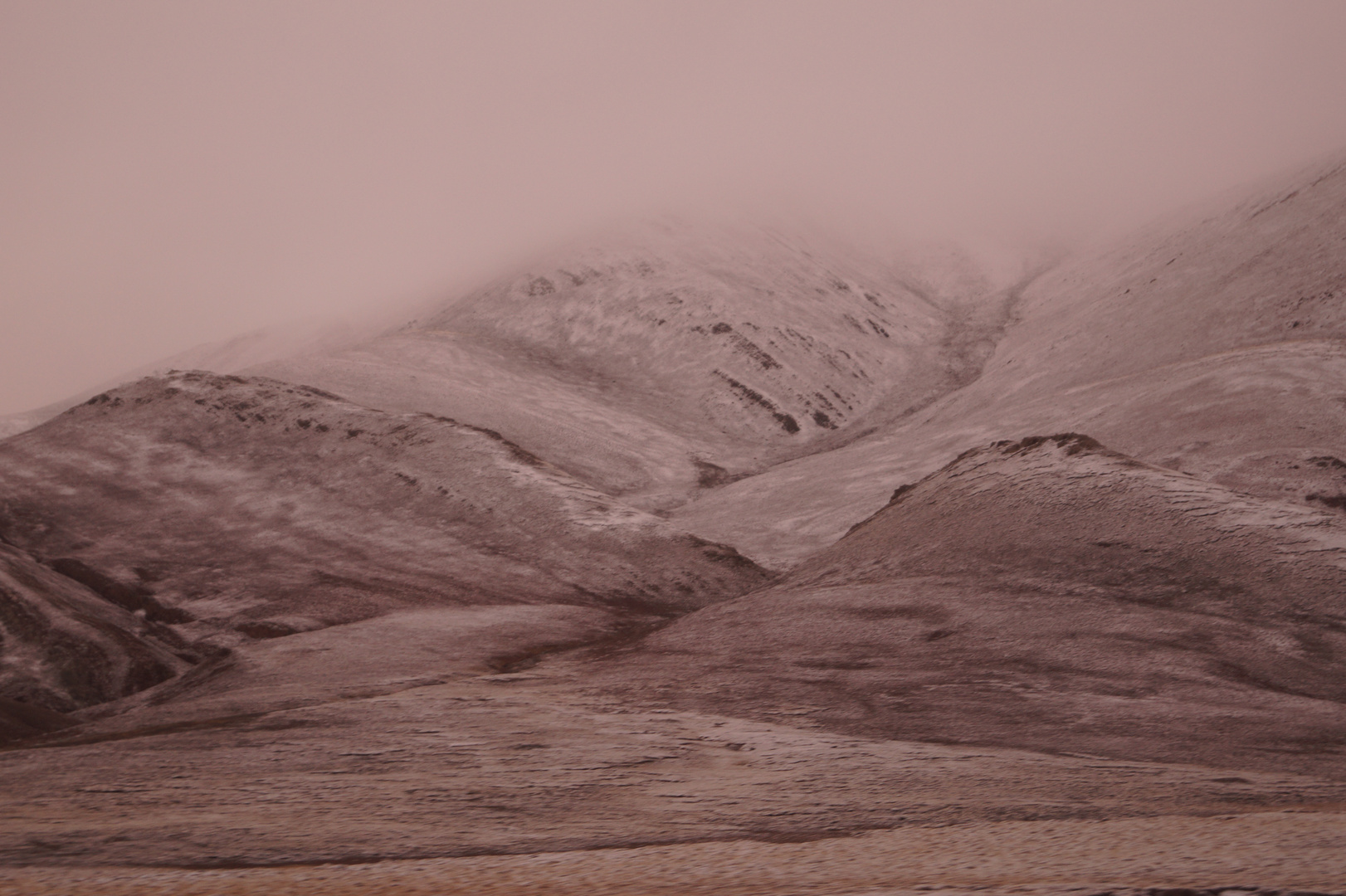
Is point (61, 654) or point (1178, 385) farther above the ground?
point (1178, 385)

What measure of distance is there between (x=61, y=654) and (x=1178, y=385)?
57888mm

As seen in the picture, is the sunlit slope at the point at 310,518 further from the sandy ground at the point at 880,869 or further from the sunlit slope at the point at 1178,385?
the sandy ground at the point at 880,869

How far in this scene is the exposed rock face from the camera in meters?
31.0

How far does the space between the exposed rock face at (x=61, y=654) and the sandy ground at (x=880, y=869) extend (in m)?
23.6

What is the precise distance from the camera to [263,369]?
85.6m

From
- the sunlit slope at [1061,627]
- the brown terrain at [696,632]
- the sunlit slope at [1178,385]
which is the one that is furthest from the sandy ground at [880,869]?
the sunlit slope at [1178,385]

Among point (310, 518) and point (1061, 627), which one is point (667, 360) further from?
point (1061, 627)

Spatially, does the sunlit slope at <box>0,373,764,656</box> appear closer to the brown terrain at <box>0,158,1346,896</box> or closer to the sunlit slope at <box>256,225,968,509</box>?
the brown terrain at <box>0,158,1346,896</box>

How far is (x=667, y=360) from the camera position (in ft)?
345

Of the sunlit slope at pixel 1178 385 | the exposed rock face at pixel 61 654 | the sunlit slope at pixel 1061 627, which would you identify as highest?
the sunlit slope at pixel 1178 385

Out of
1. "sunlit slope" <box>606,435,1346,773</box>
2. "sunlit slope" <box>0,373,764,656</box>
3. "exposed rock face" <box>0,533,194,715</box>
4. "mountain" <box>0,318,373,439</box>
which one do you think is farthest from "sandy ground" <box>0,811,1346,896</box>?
"mountain" <box>0,318,373,439</box>

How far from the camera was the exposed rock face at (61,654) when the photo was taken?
102ft

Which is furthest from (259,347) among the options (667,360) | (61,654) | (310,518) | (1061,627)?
(1061,627)

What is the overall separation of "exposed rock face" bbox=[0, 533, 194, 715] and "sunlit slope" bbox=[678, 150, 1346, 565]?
31439mm
